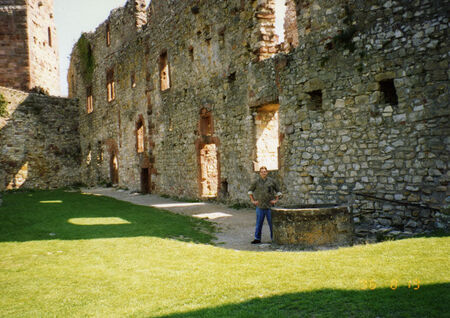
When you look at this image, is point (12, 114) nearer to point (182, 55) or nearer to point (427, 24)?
point (182, 55)

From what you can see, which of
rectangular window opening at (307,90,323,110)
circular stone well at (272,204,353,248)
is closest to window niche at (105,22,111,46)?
rectangular window opening at (307,90,323,110)

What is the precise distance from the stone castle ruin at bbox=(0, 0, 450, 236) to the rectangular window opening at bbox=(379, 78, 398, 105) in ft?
0.09

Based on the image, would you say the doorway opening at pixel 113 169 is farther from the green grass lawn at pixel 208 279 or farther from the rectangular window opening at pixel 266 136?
the green grass lawn at pixel 208 279

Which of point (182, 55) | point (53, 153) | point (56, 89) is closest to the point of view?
point (182, 55)

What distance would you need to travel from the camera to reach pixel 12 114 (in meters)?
21.2

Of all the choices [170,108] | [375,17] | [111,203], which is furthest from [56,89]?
[375,17]

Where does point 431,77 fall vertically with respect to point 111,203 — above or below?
above

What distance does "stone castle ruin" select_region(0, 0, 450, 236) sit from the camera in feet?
23.6

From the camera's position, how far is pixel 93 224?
9477 mm

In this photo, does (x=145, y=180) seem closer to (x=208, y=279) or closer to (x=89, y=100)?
(x=89, y=100)

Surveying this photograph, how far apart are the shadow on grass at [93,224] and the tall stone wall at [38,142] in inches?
378

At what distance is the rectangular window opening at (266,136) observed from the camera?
11.7 m

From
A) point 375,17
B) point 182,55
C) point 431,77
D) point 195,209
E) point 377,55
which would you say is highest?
point 182,55

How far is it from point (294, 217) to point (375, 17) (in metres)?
4.47
